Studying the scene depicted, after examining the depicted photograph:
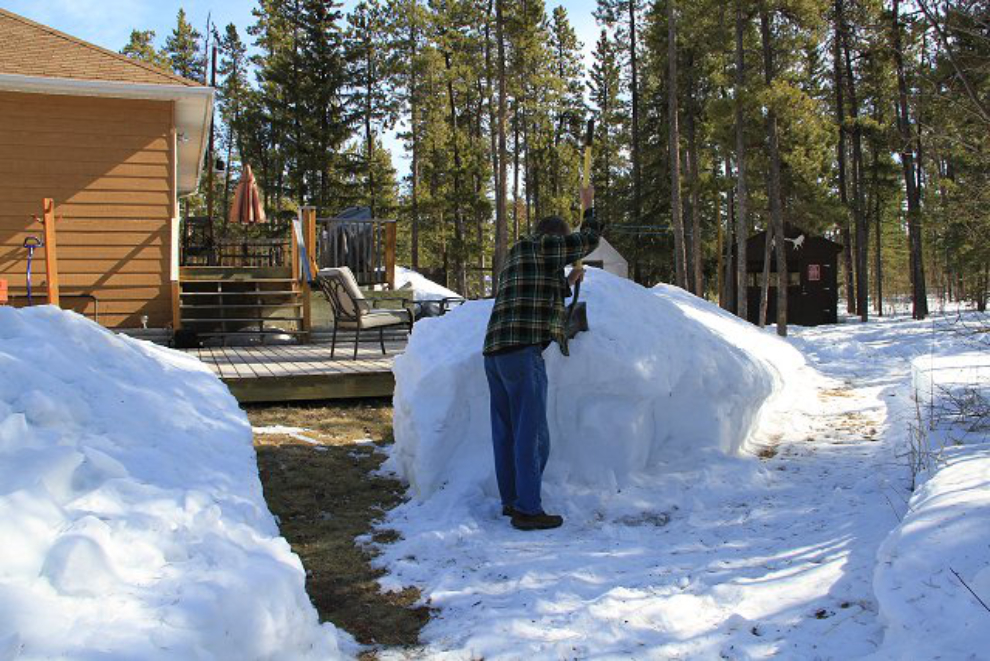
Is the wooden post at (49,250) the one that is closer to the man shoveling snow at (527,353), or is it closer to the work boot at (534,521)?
the man shoveling snow at (527,353)

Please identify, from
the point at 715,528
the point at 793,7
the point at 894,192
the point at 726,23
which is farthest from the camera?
the point at 894,192

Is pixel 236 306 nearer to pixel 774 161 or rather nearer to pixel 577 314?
pixel 577 314

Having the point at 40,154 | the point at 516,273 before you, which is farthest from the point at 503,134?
the point at 516,273

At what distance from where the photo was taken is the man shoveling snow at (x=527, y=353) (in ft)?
12.7

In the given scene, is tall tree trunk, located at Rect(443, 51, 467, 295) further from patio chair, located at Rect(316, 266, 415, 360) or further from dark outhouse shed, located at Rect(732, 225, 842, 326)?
patio chair, located at Rect(316, 266, 415, 360)

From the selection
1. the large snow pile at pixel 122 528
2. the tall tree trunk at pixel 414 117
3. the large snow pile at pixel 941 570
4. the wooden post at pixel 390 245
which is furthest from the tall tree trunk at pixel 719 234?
the large snow pile at pixel 122 528

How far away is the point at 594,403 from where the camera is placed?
15.0 ft

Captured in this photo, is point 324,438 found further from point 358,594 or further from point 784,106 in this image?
point 784,106

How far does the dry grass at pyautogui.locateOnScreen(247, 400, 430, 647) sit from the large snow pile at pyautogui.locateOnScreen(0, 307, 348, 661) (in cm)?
49

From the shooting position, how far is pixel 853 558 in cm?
312

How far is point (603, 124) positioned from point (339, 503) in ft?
103

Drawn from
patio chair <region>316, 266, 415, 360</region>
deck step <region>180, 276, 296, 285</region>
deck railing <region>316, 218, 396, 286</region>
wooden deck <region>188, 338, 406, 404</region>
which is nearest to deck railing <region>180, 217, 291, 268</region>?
deck railing <region>316, 218, 396, 286</region>

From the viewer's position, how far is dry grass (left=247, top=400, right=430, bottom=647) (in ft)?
9.66

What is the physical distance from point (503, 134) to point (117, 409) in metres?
19.8
